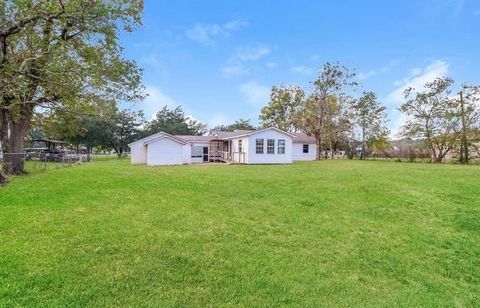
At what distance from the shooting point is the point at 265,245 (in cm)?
556

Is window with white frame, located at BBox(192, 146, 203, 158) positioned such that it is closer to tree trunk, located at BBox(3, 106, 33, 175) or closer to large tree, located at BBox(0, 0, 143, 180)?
large tree, located at BBox(0, 0, 143, 180)

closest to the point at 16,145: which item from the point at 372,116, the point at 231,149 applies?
the point at 231,149

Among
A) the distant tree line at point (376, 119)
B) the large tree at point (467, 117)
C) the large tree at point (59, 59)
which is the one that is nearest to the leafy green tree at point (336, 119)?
the distant tree line at point (376, 119)

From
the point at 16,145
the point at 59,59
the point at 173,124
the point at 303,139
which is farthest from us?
the point at 173,124

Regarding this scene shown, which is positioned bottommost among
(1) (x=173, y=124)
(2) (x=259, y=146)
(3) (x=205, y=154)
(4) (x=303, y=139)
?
(3) (x=205, y=154)

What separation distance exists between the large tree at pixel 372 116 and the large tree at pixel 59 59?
92.7 ft

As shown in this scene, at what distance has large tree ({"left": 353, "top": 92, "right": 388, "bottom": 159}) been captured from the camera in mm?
36031

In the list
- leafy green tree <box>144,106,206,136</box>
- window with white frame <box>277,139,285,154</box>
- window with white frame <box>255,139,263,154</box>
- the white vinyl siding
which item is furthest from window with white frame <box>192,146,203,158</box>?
leafy green tree <box>144,106,206,136</box>

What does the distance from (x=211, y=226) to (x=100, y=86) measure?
1031cm

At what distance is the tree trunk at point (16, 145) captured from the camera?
1483 centimetres

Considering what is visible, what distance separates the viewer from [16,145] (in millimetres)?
15430

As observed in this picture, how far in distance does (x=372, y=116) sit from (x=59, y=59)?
3294cm

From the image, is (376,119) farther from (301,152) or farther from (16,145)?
(16,145)

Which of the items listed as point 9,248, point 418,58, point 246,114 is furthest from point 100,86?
point 246,114
